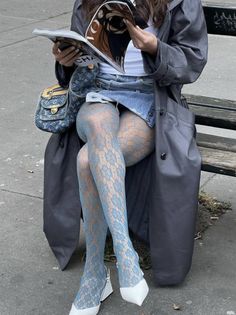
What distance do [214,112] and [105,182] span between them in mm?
1002

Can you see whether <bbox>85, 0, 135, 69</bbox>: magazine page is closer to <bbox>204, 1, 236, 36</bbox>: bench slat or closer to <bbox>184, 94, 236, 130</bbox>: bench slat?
<bbox>184, 94, 236, 130</bbox>: bench slat

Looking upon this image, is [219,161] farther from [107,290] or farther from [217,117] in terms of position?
[107,290]

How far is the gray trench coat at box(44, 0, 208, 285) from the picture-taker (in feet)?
10.3

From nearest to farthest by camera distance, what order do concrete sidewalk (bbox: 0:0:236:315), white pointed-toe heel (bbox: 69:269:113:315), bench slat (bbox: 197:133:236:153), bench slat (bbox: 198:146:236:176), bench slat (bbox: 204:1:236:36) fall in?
white pointed-toe heel (bbox: 69:269:113:315), concrete sidewalk (bbox: 0:0:236:315), bench slat (bbox: 198:146:236:176), bench slat (bbox: 197:133:236:153), bench slat (bbox: 204:1:236:36)

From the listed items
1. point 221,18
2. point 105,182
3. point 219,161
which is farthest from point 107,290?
point 221,18

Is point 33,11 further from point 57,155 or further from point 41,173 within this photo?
point 57,155

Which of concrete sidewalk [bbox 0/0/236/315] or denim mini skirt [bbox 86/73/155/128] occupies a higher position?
denim mini skirt [bbox 86/73/155/128]

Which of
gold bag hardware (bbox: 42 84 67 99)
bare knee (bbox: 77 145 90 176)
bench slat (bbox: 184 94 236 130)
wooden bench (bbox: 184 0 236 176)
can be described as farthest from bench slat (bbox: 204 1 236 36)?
bare knee (bbox: 77 145 90 176)

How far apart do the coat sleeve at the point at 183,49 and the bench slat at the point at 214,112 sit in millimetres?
471

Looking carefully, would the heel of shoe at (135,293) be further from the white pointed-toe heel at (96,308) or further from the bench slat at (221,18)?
the bench slat at (221,18)

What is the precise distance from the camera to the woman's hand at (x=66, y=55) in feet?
10.2

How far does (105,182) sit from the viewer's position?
2.95 m

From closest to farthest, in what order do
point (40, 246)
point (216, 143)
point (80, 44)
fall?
point (80, 44) → point (216, 143) → point (40, 246)

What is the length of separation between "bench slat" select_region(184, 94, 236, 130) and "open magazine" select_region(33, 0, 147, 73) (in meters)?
0.76
